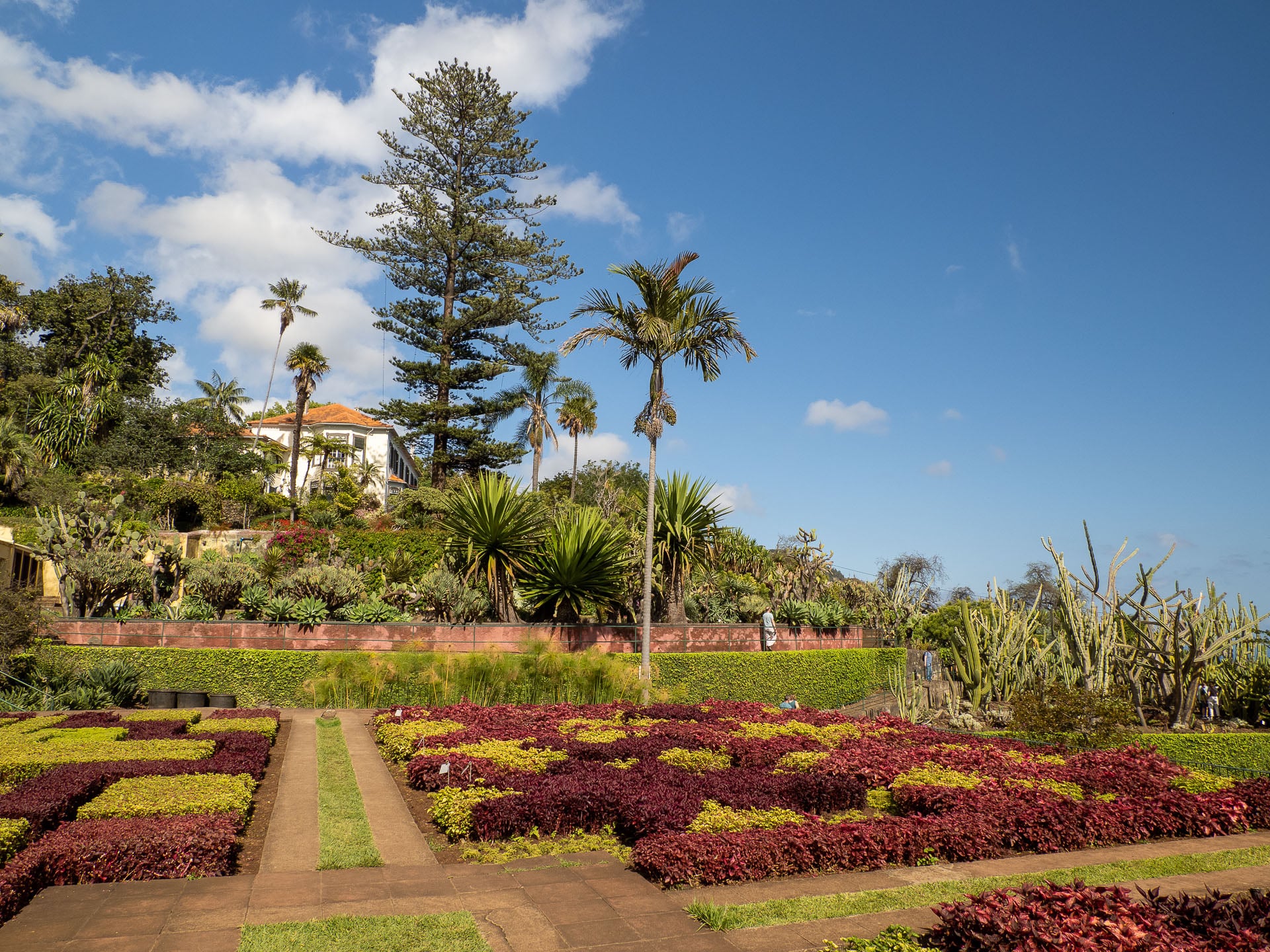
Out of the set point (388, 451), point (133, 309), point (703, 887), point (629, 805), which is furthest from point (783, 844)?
point (133, 309)

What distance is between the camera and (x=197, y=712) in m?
13.8

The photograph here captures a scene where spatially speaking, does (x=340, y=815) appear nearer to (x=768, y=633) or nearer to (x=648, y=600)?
(x=648, y=600)

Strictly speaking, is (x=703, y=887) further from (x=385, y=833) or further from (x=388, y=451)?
(x=388, y=451)

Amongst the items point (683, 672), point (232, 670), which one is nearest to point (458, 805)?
point (232, 670)

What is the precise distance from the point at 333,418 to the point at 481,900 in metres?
49.1

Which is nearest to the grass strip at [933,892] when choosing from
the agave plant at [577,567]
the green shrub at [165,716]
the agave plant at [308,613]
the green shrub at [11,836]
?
the green shrub at [11,836]

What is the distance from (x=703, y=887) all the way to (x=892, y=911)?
1405 mm

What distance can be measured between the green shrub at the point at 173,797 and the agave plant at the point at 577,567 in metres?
10.0

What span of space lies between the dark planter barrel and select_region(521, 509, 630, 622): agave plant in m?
7.28

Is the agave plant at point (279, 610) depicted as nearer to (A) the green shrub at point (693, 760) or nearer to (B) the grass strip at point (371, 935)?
(A) the green shrub at point (693, 760)

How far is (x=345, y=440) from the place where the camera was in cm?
4981

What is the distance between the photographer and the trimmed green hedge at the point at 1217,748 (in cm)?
1248

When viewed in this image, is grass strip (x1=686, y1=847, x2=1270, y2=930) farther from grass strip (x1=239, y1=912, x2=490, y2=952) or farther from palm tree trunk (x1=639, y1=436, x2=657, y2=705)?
palm tree trunk (x1=639, y1=436, x2=657, y2=705)

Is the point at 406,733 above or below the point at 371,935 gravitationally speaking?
above
